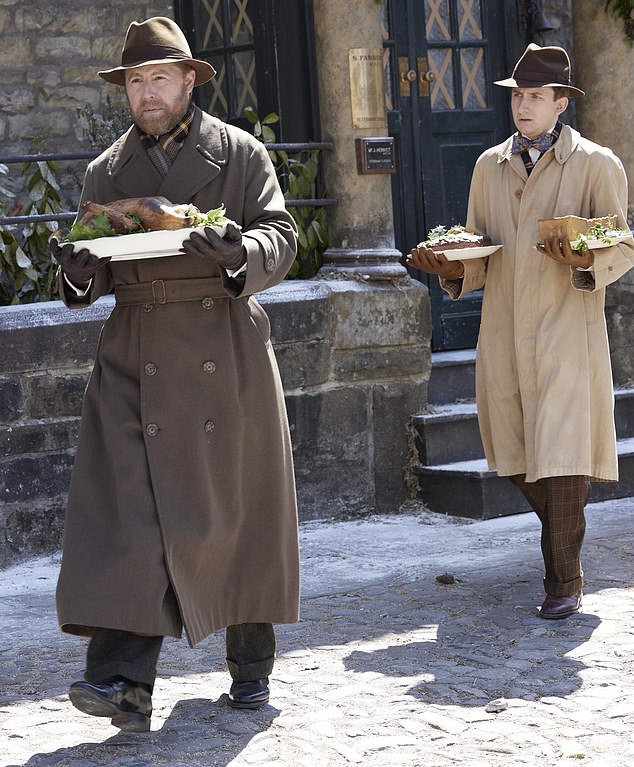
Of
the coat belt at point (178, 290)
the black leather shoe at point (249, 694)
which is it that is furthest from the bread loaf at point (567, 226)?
the black leather shoe at point (249, 694)

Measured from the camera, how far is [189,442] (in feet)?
13.6

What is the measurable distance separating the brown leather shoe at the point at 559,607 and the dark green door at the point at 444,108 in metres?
3.13

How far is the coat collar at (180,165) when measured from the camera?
4.23m

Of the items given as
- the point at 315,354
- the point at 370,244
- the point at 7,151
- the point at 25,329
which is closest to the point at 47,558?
the point at 25,329

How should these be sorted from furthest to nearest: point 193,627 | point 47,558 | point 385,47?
point 385,47, point 47,558, point 193,627

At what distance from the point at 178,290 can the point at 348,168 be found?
3.43 metres

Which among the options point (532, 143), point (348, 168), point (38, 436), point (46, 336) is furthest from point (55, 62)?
point (532, 143)

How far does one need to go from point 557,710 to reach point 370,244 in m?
3.67

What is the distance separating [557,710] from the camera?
427cm

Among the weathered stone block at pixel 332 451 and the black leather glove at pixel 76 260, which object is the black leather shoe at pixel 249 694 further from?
the weathered stone block at pixel 332 451

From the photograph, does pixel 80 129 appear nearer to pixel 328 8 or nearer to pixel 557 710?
pixel 328 8

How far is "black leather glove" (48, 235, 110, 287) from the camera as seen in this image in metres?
4.07

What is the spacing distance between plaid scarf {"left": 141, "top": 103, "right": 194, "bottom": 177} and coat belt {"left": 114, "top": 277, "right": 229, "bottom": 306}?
0.33m

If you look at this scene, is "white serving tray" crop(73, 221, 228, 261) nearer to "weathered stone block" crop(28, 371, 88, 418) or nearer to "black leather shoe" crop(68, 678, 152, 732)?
"black leather shoe" crop(68, 678, 152, 732)
